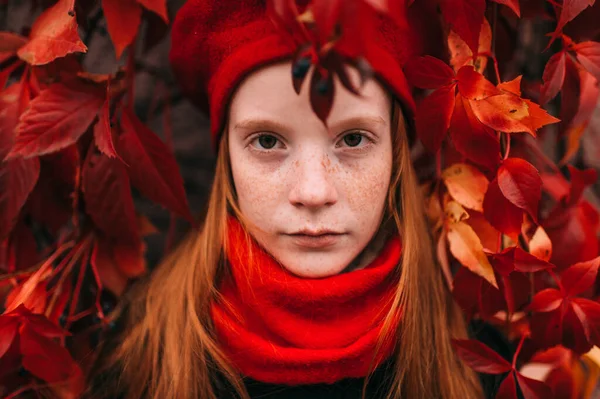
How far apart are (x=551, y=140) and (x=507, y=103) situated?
0.69 m

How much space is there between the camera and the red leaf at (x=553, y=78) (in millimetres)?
916

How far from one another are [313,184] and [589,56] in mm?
481

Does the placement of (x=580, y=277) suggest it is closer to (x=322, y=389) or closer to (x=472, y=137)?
(x=472, y=137)

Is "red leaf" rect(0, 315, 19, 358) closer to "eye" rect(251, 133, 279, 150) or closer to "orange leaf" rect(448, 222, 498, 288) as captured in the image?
"eye" rect(251, 133, 279, 150)

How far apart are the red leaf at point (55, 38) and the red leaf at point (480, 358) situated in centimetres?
74

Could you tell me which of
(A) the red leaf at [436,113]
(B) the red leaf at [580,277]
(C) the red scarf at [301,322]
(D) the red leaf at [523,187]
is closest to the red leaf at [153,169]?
(C) the red scarf at [301,322]

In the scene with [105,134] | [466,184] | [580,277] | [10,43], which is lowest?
[580,277]

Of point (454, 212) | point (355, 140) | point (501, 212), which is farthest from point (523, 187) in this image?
point (355, 140)

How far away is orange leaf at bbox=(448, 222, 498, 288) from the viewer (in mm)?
952

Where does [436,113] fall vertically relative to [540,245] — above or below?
above

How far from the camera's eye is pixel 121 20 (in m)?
0.93

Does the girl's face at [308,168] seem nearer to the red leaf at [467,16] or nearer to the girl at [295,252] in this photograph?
the girl at [295,252]

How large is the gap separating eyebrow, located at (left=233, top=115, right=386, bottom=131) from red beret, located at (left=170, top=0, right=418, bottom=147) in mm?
60

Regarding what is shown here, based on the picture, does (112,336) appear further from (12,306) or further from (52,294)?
(12,306)
